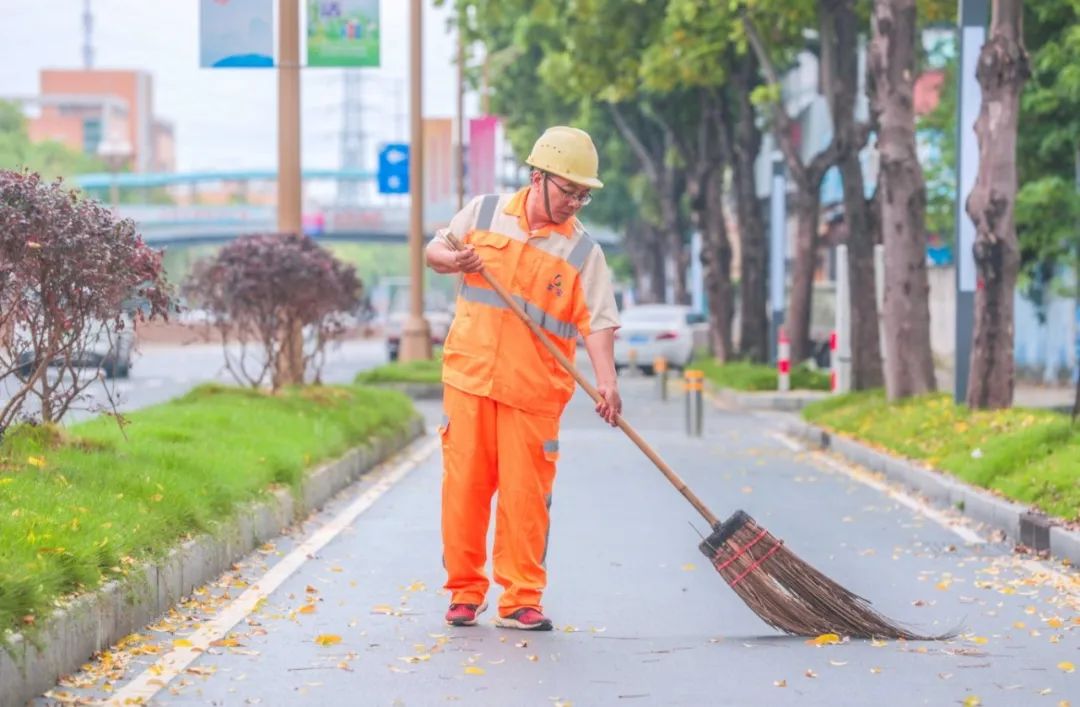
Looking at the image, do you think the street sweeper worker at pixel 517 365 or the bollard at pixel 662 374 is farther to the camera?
the bollard at pixel 662 374

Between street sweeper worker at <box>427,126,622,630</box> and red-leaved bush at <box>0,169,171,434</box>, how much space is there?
2.43 meters

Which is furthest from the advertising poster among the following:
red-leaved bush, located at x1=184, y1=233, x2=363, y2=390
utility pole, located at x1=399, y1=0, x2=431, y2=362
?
red-leaved bush, located at x1=184, y1=233, x2=363, y2=390

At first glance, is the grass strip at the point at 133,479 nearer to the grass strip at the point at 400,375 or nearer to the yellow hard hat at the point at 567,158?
the yellow hard hat at the point at 567,158

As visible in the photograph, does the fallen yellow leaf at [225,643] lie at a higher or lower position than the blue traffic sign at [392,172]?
lower

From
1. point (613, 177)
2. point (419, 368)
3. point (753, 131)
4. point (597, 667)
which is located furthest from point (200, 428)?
point (613, 177)

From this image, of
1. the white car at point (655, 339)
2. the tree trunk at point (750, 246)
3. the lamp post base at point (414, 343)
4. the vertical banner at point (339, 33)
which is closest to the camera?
the vertical banner at point (339, 33)

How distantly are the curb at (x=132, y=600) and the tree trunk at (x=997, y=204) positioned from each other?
23.2 ft

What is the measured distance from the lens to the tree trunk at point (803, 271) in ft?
107

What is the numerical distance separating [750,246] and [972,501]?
23.6 meters

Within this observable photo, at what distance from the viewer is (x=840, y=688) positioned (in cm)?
748

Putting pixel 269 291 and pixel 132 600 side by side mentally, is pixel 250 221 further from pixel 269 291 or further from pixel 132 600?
pixel 132 600

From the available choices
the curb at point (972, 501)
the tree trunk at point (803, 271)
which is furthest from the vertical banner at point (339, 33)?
the tree trunk at point (803, 271)

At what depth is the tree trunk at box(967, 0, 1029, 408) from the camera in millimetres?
18250

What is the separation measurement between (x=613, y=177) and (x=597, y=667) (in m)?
55.1
